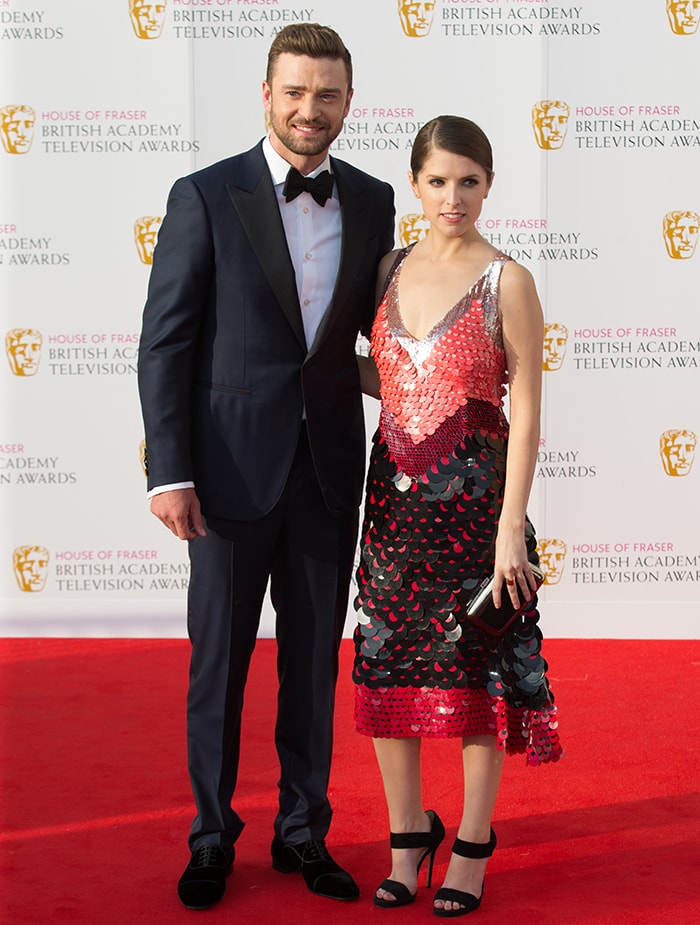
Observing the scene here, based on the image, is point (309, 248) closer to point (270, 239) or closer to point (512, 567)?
point (270, 239)

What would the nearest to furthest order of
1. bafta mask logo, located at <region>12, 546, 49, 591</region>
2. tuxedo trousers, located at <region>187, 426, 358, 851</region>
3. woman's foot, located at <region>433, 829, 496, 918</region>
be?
woman's foot, located at <region>433, 829, 496, 918</region> → tuxedo trousers, located at <region>187, 426, 358, 851</region> → bafta mask logo, located at <region>12, 546, 49, 591</region>

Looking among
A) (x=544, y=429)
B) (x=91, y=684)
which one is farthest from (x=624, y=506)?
(x=91, y=684)

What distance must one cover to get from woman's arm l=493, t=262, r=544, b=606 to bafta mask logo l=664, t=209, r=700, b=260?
2362 mm

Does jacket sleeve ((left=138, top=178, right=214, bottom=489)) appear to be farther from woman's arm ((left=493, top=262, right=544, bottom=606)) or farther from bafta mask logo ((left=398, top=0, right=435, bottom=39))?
bafta mask logo ((left=398, top=0, right=435, bottom=39))

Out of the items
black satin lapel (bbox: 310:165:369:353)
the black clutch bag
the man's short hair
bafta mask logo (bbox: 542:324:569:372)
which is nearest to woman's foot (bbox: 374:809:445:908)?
the black clutch bag

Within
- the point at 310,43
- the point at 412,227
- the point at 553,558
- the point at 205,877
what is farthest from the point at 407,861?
the point at 412,227

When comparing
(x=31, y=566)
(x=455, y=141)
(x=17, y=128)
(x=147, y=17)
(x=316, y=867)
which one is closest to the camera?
(x=455, y=141)

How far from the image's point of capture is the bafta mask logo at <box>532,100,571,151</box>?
4312 millimetres

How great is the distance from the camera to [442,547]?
225 cm

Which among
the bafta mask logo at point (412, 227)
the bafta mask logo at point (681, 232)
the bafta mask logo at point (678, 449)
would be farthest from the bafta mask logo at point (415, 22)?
the bafta mask logo at point (678, 449)

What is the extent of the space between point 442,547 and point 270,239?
0.68 meters

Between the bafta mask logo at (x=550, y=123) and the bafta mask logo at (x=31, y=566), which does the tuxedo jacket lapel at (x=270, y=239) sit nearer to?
the bafta mask logo at (x=550, y=123)

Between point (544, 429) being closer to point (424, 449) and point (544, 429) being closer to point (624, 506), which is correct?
point (624, 506)

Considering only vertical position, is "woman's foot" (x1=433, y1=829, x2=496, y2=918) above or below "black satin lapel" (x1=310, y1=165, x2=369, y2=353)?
below
